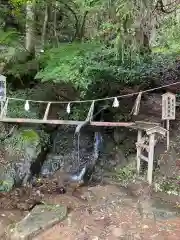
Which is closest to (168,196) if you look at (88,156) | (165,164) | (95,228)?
(165,164)

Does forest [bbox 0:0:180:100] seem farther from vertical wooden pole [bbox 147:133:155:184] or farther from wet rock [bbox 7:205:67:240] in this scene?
wet rock [bbox 7:205:67:240]

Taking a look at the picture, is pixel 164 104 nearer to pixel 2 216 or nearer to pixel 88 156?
pixel 88 156

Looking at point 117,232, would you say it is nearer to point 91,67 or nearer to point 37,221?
point 37,221

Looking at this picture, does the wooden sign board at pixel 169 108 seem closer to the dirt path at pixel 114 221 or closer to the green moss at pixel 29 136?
the dirt path at pixel 114 221

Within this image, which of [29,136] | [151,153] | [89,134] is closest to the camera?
[151,153]

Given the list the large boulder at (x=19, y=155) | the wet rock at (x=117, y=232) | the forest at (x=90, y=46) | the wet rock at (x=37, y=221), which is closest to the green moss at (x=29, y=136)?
the large boulder at (x=19, y=155)

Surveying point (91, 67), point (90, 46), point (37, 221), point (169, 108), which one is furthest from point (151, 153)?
point (90, 46)

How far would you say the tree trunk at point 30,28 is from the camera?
12.0m

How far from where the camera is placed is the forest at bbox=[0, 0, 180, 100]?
27.1 ft

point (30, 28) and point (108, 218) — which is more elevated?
point (30, 28)

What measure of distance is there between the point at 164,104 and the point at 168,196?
2.56 m

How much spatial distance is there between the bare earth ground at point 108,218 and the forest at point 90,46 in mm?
3010

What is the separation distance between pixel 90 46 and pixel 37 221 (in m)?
5.78

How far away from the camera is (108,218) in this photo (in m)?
7.38
